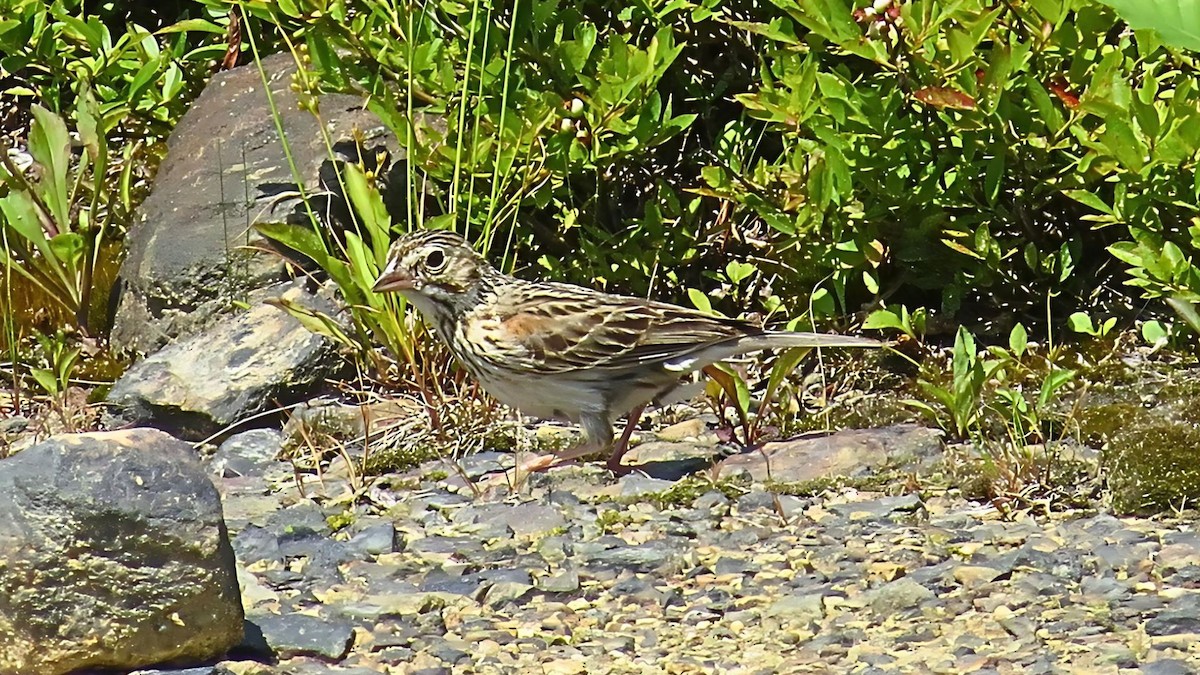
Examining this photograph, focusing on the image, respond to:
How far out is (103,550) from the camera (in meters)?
3.46

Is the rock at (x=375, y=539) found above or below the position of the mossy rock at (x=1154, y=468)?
below

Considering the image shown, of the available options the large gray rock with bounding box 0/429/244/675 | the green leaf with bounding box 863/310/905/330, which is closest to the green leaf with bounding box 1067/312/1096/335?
the green leaf with bounding box 863/310/905/330

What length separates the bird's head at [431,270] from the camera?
612 centimetres

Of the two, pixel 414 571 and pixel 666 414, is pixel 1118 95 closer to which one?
pixel 666 414

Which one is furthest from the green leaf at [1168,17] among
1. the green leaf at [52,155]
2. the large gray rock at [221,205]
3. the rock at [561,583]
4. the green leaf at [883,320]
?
the green leaf at [52,155]

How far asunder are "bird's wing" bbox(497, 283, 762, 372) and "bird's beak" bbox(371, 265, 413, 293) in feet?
1.18

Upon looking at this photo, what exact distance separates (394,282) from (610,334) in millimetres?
807

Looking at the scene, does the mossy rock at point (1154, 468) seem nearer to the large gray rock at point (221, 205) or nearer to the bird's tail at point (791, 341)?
the bird's tail at point (791, 341)

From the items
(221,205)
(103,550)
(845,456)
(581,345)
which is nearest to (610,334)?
(581,345)

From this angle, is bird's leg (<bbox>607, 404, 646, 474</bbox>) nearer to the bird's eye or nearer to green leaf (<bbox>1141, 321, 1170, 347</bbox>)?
the bird's eye

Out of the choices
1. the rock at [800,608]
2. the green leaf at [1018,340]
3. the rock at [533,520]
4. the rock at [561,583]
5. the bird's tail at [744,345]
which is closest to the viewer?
the rock at [800,608]

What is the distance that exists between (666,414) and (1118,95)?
209cm

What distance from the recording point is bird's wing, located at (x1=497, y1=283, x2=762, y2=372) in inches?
233

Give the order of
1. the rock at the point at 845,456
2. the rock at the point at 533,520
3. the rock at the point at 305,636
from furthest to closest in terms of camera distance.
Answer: the rock at the point at 845,456, the rock at the point at 533,520, the rock at the point at 305,636
